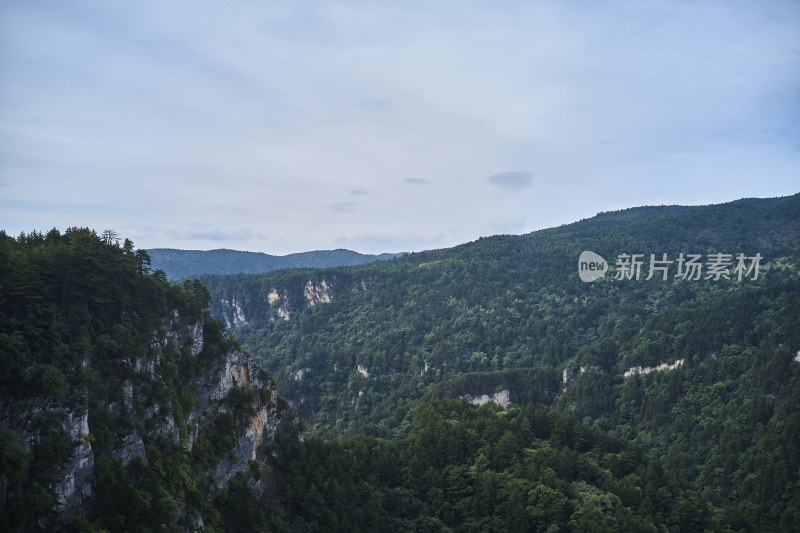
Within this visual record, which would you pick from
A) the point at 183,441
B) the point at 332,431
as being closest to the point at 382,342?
the point at 332,431

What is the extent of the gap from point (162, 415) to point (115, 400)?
466cm

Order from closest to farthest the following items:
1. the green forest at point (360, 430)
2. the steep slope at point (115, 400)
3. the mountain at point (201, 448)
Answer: the steep slope at point (115, 400) → the mountain at point (201, 448) → the green forest at point (360, 430)

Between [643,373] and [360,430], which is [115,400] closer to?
[360,430]

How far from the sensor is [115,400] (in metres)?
41.2

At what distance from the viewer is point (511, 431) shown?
77.0 m

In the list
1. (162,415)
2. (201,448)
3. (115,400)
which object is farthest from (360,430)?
(115,400)

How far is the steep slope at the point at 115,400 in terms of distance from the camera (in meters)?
34.6

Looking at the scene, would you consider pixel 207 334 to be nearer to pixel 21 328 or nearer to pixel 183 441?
pixel 183 441

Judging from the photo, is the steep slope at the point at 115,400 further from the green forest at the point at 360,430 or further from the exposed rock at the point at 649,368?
the exposed rock at the point at 649,368

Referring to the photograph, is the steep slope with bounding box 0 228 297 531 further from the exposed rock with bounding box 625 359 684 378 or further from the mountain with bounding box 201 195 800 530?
the exposed rock with bounding box 625 359 684 378

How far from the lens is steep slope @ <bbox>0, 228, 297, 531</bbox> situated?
113 ft

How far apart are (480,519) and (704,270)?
16387 centimetres

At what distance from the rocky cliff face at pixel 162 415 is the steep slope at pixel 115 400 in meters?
0.09

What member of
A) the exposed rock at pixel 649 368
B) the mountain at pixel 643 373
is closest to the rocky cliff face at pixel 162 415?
the mountain at pixel 643 373
